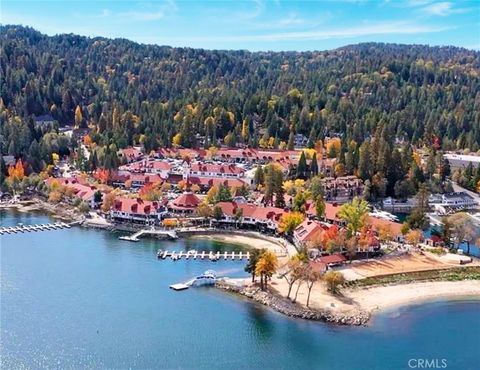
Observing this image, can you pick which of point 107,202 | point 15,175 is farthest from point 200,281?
point 15,175

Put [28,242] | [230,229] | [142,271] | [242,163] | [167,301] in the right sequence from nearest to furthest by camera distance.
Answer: [167,301], [142,271], [28,242], [230,229], [242,163]

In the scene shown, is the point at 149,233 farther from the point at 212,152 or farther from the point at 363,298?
the point at 212,152

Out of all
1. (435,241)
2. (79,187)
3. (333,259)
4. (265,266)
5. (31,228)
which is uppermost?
(79,187)

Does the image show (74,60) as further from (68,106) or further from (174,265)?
(174,265)

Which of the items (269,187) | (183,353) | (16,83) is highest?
(16,83)

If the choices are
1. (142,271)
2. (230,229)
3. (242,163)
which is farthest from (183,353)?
(242,163)

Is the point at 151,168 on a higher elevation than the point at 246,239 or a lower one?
higher
